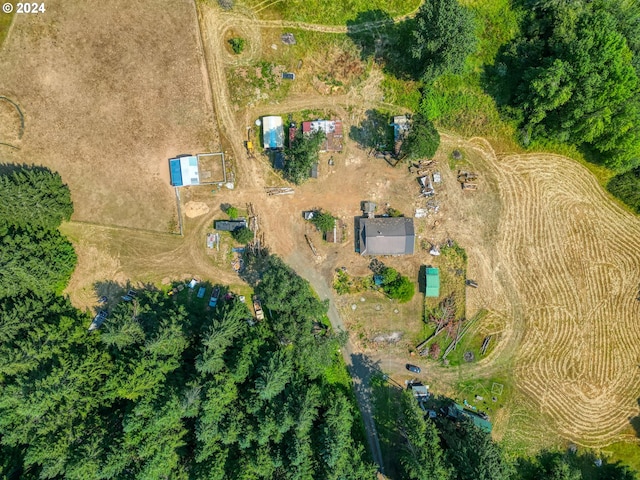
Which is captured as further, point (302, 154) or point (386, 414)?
point (386, 414)

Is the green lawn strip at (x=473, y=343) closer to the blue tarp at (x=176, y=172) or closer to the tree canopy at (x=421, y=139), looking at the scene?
the tree canopy at (x=421, y=139)

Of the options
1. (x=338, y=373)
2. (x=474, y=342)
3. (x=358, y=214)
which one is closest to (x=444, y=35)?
(x=358, y=214)

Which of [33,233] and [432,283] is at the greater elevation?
[33,233]

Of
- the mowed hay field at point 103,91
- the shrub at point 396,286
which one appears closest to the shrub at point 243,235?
the mowed hay field at point 103,91

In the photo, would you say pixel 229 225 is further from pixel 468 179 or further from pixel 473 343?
pixel 473 343

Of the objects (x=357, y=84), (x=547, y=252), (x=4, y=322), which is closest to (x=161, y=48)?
(x=357, y=84)

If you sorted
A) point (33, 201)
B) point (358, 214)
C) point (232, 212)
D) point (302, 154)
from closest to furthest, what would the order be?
point (33, 201), point (302, 154), point (232, 212), point (358, 214)

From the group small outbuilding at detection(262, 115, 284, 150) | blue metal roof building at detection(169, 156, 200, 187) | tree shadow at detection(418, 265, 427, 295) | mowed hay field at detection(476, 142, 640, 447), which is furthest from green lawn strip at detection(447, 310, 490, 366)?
blue metal roof building at detection(169, 156, 200, 187)
